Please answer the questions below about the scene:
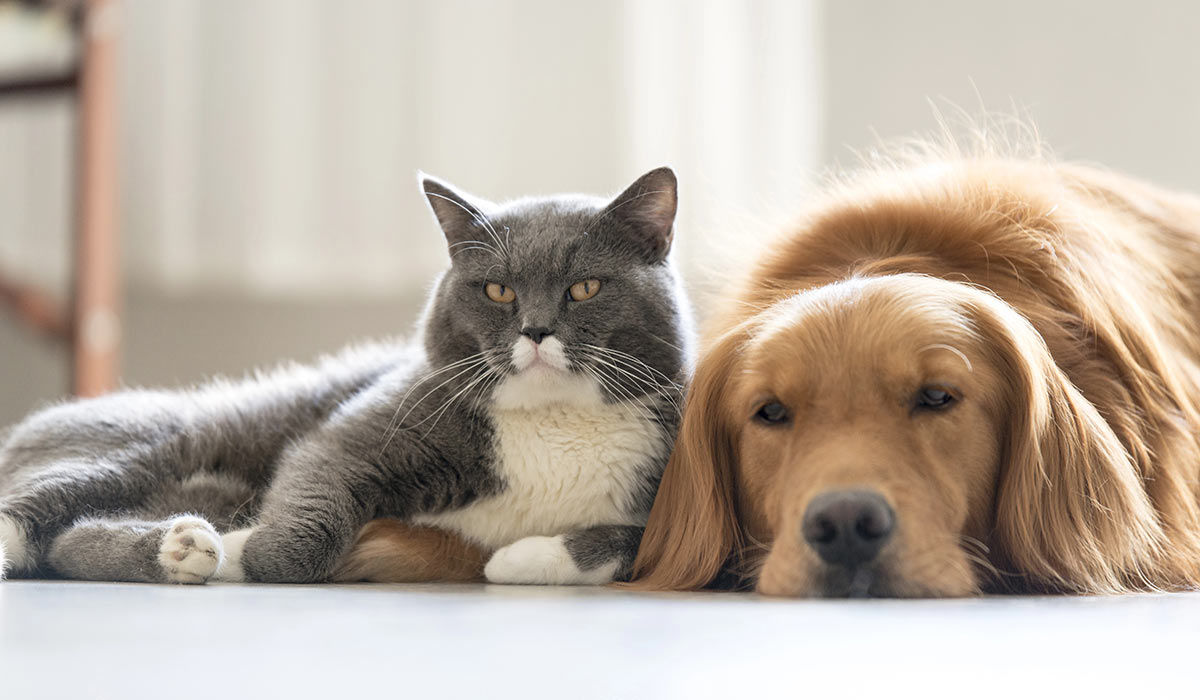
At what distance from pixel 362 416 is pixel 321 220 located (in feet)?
8.40

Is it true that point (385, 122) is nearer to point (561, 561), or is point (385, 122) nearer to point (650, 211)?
point (650, 211)

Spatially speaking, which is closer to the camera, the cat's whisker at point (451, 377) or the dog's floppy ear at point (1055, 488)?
the dog's floppy ear at point (1055, 488)

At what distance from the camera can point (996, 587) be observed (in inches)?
58.4

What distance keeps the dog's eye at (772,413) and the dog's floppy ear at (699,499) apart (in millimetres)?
67

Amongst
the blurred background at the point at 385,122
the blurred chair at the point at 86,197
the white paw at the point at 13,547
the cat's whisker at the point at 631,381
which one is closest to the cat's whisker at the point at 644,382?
the cat's whisker at the point at 631,381

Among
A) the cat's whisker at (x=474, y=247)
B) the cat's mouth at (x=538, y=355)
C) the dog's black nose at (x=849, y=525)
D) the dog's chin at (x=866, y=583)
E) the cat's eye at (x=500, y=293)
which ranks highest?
the cat's whisker at (x=474, y=247)

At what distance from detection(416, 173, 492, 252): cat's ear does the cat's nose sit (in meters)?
0.20

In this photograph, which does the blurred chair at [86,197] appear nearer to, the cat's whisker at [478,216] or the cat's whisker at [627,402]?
the cat's whisker at [478,216]

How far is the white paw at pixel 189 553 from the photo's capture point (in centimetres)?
145

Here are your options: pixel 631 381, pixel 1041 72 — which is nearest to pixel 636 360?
pixel 631 381

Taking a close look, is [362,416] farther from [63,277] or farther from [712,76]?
[63,277]

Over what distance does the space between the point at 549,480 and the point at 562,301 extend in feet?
0.81

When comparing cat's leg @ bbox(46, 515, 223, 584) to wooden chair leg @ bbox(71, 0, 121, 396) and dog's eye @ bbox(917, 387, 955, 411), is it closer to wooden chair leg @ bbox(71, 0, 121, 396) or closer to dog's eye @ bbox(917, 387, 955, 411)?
dog's eye @ bbox(917, 387, 955, 411)

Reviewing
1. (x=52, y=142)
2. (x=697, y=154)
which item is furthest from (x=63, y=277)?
(x=697, y=154)
